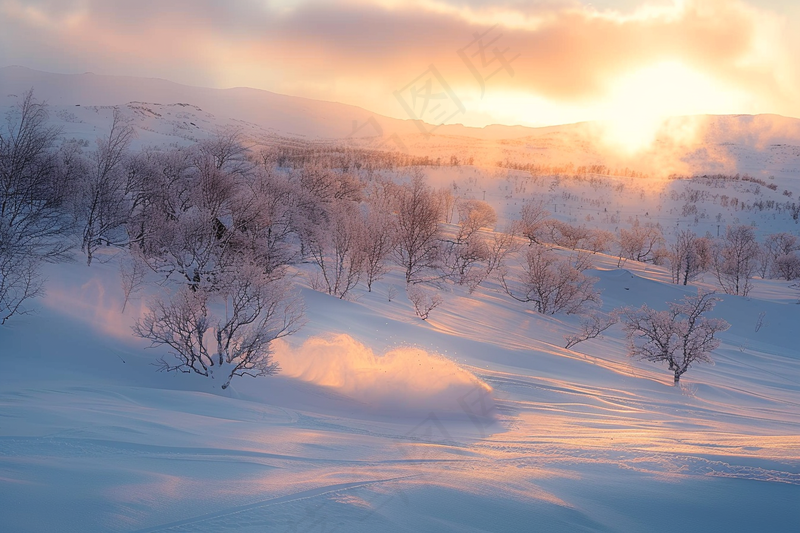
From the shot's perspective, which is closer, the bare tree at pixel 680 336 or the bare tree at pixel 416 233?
the bare tree at pixel 680 336

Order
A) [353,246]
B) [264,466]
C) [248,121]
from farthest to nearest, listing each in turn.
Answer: [248,121], [353,246], [264,466]

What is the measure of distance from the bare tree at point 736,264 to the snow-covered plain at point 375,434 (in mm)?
26574

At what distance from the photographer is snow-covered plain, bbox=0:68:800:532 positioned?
3752 millimetres

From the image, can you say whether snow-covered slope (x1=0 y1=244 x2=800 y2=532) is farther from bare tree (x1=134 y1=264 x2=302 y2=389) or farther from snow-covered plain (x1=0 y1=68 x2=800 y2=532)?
bare tree (x1=134 y1=264 x2=302 y2=389)

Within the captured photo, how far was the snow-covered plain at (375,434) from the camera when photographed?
3752 mm

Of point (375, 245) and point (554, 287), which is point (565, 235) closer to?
point (554, 287)

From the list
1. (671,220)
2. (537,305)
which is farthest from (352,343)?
(671,220)

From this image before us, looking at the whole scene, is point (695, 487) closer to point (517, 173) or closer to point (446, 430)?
point (446, 430)

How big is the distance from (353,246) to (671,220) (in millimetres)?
68163

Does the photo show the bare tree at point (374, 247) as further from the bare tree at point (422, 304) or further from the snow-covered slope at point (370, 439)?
the snow-covered slope at point (370, 439)

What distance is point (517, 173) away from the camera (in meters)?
92.1

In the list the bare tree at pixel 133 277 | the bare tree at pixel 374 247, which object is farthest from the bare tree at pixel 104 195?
the bare tree at pixel 374 247

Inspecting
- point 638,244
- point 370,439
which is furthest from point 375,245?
point 638,244

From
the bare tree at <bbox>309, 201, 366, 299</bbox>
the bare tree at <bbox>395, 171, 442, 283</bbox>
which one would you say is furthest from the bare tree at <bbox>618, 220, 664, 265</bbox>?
the bare tree at <bbox>309, 201, 366, 299</bbox>
